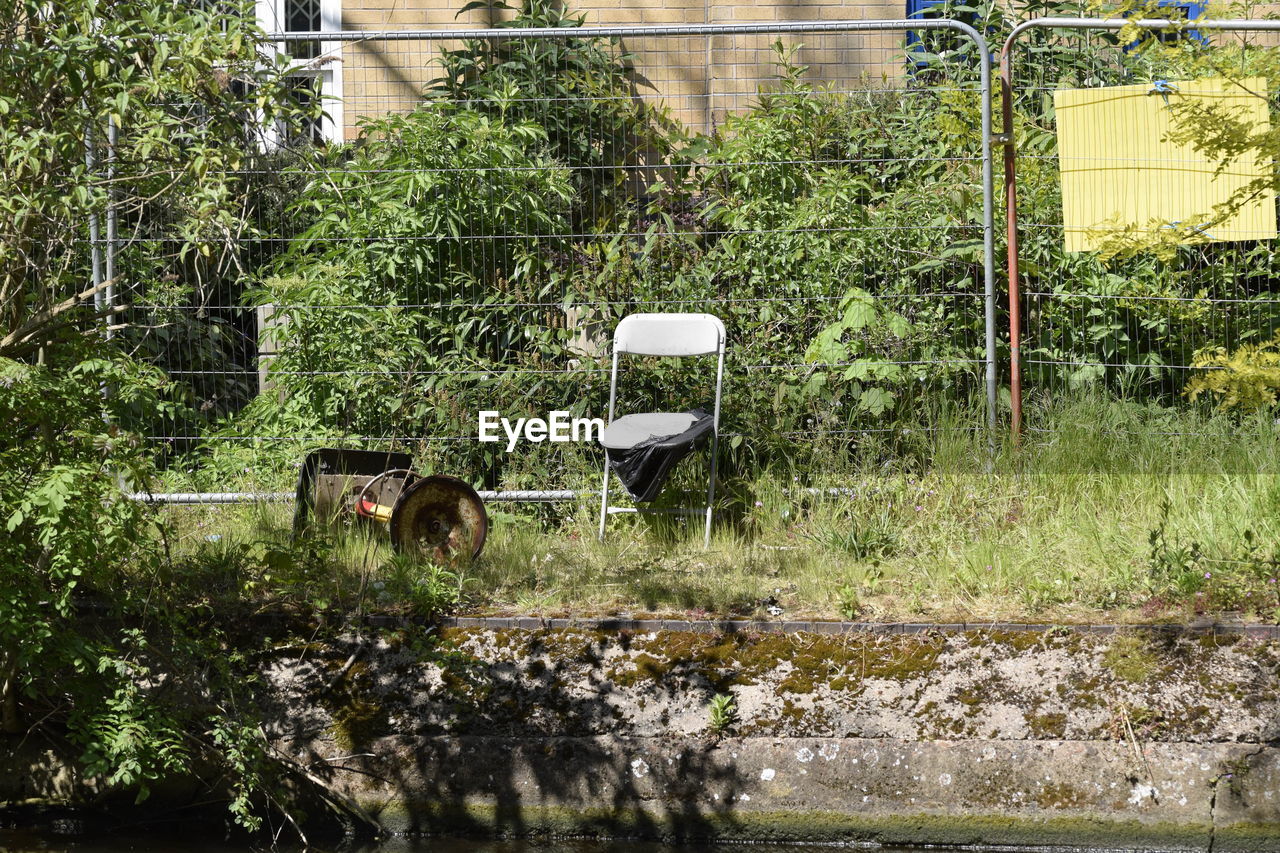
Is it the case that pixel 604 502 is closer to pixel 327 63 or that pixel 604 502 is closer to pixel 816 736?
pixel 816 736

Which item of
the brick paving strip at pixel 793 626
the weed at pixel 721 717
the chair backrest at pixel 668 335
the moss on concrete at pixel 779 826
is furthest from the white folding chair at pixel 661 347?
the moss on concrete at pixel 779 826

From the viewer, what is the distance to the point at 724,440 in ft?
22.3

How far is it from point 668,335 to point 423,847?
2841 mm

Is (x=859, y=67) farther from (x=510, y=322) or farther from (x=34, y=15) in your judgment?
(x=34, y=15)

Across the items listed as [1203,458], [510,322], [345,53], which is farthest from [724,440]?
[345,53]

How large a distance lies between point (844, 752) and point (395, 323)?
3.28 m

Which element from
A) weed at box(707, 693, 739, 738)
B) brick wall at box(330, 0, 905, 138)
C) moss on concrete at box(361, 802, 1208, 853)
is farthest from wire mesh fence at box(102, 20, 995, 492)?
moss on concrete at box(361, 802, 1208, 853)

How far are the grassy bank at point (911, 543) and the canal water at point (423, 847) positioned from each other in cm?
96

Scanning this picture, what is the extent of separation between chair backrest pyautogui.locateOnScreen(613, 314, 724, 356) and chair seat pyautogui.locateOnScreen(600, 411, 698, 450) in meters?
0.31

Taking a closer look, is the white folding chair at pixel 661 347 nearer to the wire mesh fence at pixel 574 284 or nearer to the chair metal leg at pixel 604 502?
the chair metal leg at pixel 604 502

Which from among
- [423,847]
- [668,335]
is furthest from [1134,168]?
[423,847]

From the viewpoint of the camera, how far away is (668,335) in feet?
21.5

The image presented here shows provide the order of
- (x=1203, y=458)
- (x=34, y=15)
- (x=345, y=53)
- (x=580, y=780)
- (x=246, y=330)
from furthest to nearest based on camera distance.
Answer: (x=345, y=53)
(x=246, y=330)
(x=1203, y=458)
(x=580, y=780)
(x=34, y=15)

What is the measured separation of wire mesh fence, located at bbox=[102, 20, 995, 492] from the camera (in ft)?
22.2
